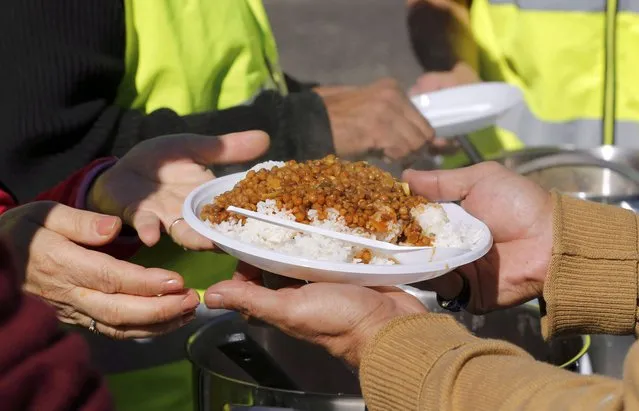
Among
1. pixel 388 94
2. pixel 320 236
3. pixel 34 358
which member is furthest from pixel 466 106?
pixel 34 358

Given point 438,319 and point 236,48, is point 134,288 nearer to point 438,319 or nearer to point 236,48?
point 438,319

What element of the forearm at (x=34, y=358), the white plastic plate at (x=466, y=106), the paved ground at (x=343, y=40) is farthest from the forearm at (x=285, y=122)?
the paved ground at (x=343, y=40)

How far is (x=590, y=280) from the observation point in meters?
1.46

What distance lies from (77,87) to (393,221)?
65cm

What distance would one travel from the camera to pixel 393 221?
4.45ft

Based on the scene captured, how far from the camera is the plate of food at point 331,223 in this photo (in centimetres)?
125

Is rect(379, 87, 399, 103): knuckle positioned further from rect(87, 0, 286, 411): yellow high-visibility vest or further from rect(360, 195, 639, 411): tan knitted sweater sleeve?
rect(360, 195, 639, 411): tan knitted sweater sleeve

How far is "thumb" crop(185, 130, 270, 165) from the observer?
5.34ft

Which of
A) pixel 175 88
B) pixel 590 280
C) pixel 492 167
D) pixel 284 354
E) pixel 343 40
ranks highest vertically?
pixel 175 88

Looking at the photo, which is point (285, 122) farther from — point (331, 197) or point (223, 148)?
point (331, 197)

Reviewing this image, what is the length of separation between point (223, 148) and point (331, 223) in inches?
14.8

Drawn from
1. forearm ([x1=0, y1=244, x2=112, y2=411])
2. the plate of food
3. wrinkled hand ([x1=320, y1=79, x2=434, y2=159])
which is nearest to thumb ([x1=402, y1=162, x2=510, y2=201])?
the plate of food

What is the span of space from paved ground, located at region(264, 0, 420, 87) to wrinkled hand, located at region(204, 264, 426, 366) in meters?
5.32

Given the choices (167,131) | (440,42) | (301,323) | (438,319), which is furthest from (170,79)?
(440,42)
